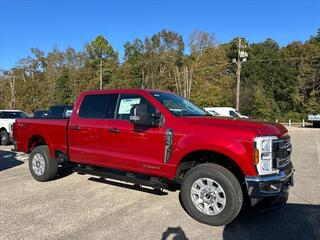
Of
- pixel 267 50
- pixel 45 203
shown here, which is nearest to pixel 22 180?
pixel 45 203

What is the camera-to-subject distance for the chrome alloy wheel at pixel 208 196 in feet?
18.9

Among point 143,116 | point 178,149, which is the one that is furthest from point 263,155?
point 143,116

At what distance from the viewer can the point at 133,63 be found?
68.8 m

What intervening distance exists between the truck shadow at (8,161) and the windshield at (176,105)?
5.79 metres

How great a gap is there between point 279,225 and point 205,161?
1.45 meters

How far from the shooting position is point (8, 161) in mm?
12125

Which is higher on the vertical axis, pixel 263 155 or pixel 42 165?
pixel 263 155

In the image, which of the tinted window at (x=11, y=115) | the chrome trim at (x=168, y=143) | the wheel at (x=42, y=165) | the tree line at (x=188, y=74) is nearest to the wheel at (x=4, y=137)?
the tinted window at (x=11, y=115)

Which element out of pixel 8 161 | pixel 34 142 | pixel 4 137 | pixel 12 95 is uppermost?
pixel 12 95

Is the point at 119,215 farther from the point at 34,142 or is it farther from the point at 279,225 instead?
the point at 34,142

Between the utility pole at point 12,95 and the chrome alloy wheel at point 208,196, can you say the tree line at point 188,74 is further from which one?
the chrome alloy wheel at point 208,196

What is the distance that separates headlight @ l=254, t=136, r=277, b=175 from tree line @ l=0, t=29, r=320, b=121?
4580cm

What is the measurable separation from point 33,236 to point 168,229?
1.82 m

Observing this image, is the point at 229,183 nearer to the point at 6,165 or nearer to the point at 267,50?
the point at 6,165
